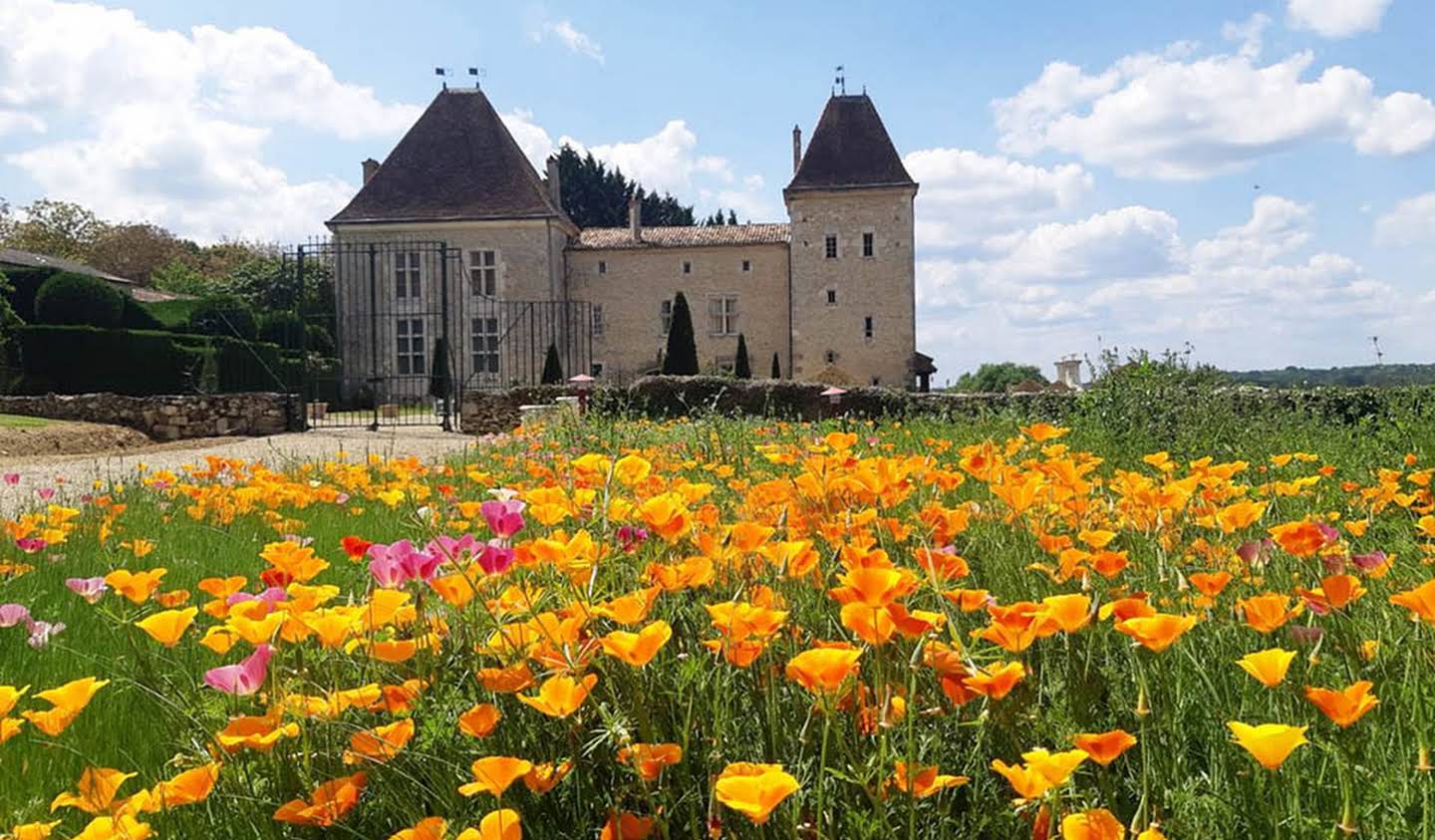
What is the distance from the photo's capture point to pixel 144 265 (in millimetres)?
45125

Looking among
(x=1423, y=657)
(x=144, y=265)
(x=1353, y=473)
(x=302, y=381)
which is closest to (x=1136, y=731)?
(x=1423, y=657)

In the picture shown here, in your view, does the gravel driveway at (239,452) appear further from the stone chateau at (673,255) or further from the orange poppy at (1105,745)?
the stone chateau at (673,255)

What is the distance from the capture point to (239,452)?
11.5 meters

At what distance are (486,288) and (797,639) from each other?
30.0 meters

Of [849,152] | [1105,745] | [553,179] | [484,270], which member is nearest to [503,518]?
[1105,745]

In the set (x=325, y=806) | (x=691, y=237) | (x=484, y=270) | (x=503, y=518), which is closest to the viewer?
(x=325, y=806)

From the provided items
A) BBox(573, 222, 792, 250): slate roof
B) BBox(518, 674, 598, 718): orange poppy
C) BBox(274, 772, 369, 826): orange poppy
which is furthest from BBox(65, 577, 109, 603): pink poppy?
BBox(573, 222, 792, 250): slate roof

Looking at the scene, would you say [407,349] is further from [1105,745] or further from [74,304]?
[1105,745]

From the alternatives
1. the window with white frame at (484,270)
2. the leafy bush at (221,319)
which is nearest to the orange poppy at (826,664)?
the leafy bush at (221,319)

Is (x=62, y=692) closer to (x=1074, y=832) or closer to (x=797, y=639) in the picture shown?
(x=797, y=639)

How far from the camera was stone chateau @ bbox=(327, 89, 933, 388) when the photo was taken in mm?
30156

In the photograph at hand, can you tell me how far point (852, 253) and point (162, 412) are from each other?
21242 mm

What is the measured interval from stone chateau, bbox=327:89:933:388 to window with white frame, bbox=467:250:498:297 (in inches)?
1.7

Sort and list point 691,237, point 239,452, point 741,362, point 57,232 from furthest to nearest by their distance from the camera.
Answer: point 57,232 < point 691,237 < point 741,362 < point 239,452
